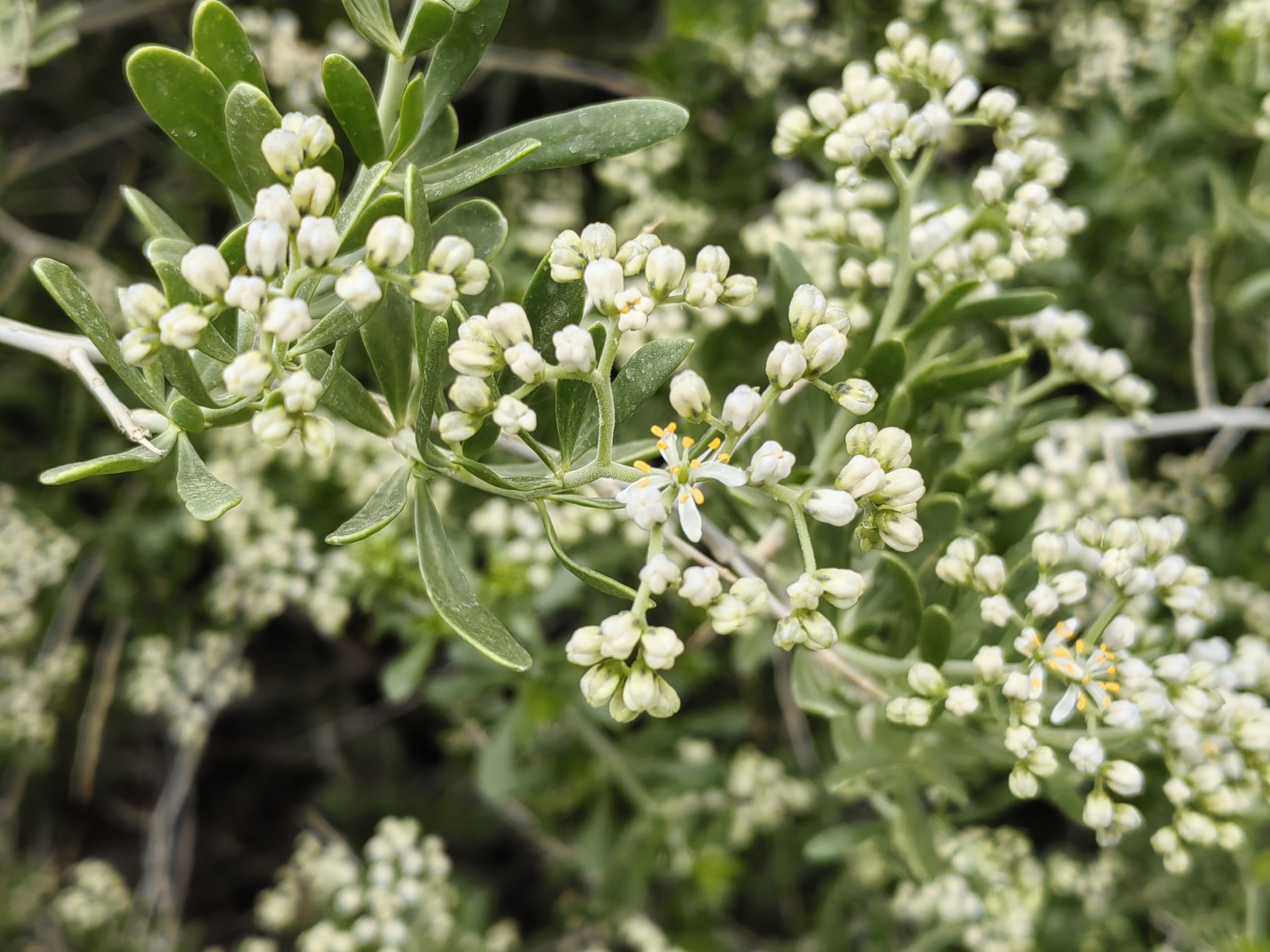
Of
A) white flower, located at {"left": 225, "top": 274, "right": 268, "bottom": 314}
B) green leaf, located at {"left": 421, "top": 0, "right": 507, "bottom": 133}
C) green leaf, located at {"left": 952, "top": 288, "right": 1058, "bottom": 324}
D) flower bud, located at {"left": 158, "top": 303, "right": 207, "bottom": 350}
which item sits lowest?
green leaf, located at {"left": 952, "top": 288, "right": 1058, "bottom": 324}

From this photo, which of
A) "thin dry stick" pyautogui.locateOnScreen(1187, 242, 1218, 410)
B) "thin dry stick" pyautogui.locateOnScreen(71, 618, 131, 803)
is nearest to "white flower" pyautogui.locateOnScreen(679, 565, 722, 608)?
"thin dry stick" pyautogui.locateOnScreen(1187, 242, 1218, 410)

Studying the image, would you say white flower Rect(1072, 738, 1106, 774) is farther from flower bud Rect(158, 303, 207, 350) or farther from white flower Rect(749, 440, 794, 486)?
flower bud Rect(158, 303, 207, 350)

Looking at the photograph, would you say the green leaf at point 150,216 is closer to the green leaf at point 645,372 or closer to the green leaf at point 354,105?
the green leaf at point 354,105

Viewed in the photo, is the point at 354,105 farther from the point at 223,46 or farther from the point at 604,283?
the point at 604,283

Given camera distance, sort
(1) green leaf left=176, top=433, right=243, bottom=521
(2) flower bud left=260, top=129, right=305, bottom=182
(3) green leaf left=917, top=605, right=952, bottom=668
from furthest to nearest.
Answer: (3) green leaf left=917, top=605, right=952, bottom=668 → (2) flower bud left=260, top=129, right=305, bottom=182 → (1) green leaf left=176, top=433, right=243, bottom=521

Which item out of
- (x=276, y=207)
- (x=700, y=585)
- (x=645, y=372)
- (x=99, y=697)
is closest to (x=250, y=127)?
(x=276, y=207)

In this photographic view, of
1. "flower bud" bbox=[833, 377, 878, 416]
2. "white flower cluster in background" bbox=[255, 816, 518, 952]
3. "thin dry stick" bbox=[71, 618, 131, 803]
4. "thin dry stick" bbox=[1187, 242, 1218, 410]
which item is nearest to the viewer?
"flower bud" bbox=[833, 377, 878, 416]

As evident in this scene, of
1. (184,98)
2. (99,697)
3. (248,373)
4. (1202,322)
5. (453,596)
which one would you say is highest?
(184,98)

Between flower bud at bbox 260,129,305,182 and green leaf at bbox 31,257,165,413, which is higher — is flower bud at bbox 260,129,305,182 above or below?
above
